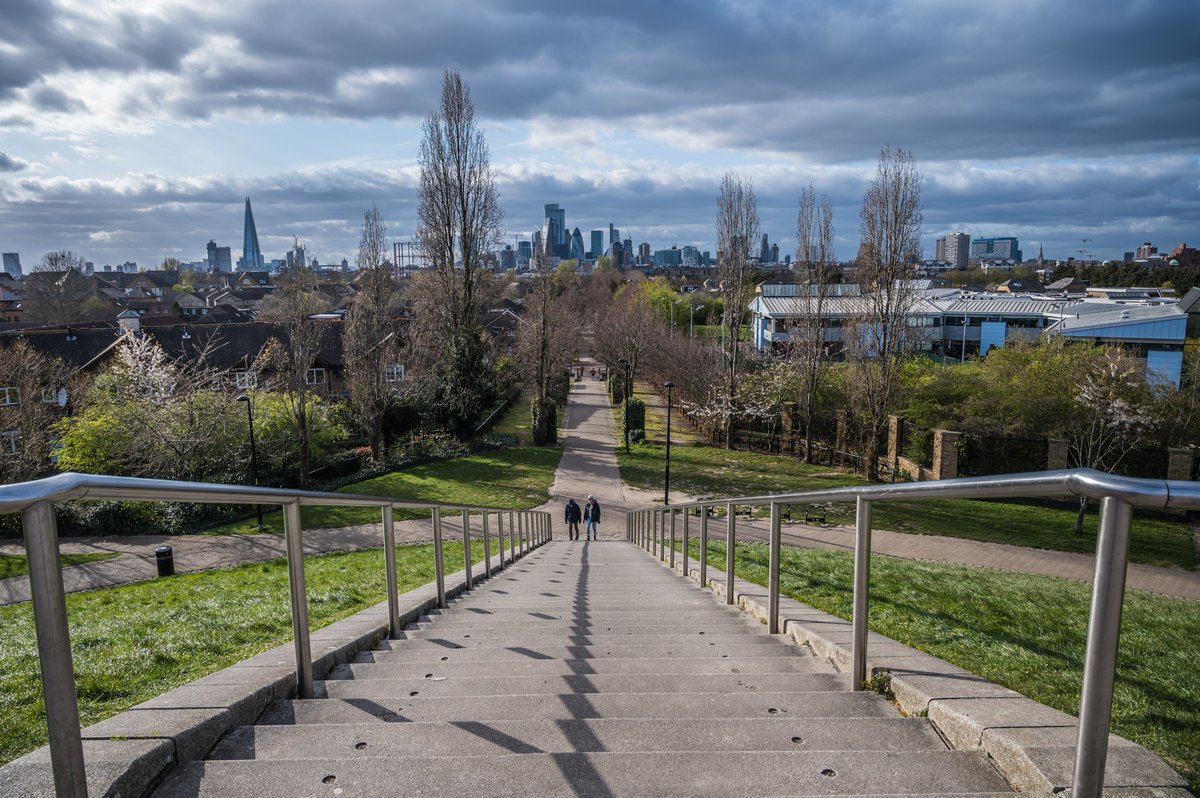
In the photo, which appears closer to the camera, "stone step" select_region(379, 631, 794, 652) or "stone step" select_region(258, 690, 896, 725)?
"stone step" select_region(258, 690, 896, 725)

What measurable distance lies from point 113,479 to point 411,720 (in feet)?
5.00

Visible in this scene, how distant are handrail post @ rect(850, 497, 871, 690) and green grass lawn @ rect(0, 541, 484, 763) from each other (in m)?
2.98

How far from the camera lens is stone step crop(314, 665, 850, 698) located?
3289 mm

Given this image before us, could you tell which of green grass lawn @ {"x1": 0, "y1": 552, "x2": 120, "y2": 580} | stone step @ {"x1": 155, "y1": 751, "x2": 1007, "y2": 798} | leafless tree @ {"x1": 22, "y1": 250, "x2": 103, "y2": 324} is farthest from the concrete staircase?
leafless tree @ {"x1": 22, "y1": 250, "x2": 103, "y2": 324}

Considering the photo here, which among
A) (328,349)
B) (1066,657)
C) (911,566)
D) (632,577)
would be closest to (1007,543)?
(911,566)

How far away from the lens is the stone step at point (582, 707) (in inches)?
113

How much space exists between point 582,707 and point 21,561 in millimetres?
14592

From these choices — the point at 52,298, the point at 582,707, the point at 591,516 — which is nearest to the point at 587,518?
the point at 591,516

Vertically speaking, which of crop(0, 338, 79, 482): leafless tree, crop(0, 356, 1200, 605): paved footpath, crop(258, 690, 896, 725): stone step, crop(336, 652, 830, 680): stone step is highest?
crop(258, 690, 896, 725): stone step

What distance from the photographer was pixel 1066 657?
4453 mm

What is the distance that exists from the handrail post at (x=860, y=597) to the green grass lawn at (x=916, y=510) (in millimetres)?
10365

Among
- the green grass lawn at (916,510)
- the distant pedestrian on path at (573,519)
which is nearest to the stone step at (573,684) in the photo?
the green grass lawn at (916,510)

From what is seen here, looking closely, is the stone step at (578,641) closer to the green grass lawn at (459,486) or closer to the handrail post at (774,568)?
the handrail post at (774,568)

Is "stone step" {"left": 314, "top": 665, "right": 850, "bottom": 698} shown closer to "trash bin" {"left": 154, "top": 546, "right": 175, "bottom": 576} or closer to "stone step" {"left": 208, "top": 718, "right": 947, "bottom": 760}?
"stone step" {"left": 208, "top": 718, "right": 947, "bottom": 760}
